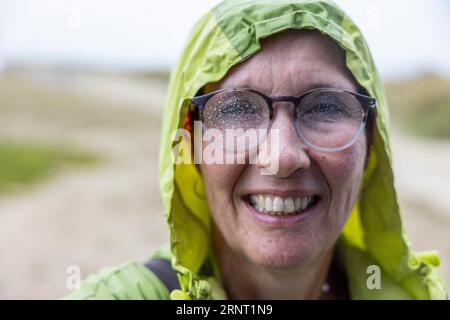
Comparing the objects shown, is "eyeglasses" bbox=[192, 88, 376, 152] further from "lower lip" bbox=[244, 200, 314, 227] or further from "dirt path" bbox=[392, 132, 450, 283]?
"dirt path" bbox=[392, 132, 450, 283]

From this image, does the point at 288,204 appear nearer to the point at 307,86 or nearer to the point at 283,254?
the point at 283,254

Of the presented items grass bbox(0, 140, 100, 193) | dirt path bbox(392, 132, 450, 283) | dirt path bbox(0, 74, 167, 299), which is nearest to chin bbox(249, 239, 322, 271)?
dirt path bbox(0, 74, 167, 299)

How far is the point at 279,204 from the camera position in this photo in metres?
1.86

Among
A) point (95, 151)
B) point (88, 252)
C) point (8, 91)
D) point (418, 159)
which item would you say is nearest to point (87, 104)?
point (8, 91)

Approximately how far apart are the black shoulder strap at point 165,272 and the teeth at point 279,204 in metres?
0.40

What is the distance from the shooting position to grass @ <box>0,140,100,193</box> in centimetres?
1068

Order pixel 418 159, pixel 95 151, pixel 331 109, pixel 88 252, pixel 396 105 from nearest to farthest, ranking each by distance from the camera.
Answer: pixel 331 109, pixel 88 252, pixel 418 159, pixel 95 151, pixel 396 105

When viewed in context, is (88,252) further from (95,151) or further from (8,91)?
(8,91)

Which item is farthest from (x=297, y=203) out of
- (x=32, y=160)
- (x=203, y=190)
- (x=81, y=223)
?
(x=32, y=160)

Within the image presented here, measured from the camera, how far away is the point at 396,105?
16.8 metres

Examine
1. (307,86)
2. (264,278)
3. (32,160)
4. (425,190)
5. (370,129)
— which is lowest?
(264,278)

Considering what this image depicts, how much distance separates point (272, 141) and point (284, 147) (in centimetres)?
5

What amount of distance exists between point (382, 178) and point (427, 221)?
646 centimetres

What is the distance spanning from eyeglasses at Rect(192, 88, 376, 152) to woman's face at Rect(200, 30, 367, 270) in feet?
0.07
